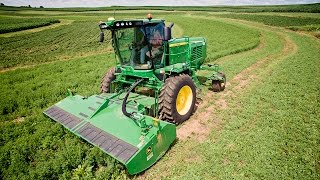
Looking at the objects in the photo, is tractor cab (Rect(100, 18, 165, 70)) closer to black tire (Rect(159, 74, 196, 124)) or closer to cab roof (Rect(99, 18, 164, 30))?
cab roof (Rect(99, 18, 164, 30))

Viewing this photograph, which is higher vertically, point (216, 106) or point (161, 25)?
point (161, 25)

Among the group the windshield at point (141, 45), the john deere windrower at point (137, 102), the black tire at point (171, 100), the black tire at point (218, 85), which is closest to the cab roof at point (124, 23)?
the john deere windrower at point (137, 102)

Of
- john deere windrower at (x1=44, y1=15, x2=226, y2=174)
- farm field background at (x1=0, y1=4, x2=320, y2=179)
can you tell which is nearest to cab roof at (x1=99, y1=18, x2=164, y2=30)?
john deere windrower at (x1=44, y1=15, x2=226, y2=174)

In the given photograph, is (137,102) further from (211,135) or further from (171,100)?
(211,135)

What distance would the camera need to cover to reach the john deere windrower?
468 centimetres

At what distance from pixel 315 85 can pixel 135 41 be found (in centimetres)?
714

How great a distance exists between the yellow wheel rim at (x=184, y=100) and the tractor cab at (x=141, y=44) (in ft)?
3.35

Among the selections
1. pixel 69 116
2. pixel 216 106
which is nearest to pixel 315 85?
pixel 216 106

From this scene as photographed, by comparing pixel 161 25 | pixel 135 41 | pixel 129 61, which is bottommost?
pixel 129 61

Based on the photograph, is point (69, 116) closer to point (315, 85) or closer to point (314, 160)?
point (314, 160)

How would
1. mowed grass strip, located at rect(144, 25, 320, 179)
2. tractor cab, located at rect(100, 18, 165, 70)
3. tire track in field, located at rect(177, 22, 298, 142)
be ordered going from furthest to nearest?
tractor cab, located at rect(100, 18, 165, 70) < tire track in field, located at rect(177, 22, 298, 142) < mowed grass strip, located at rect(144, 25, 320, 179)

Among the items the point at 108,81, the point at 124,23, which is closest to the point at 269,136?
the point at 124,23

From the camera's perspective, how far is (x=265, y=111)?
7203 mm

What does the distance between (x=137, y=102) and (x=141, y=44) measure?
64.5 inches
